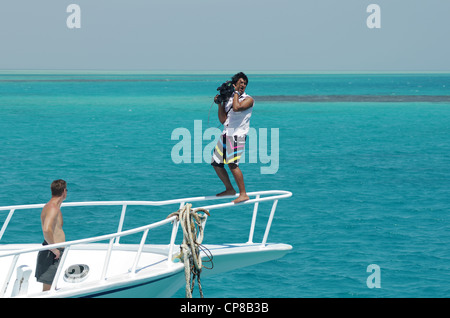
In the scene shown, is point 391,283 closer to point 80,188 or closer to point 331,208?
point 331,208

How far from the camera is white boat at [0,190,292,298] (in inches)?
319

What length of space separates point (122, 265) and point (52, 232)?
1.78 metres

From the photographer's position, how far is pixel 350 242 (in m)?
17.8

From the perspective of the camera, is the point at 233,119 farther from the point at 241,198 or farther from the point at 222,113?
the point at 241,198

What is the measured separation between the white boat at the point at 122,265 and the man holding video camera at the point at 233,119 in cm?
58

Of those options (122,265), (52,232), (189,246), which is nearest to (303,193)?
(122,265)

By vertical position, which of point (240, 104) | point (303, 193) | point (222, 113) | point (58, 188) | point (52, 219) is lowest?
point (303, 193)

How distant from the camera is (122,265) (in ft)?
31.8

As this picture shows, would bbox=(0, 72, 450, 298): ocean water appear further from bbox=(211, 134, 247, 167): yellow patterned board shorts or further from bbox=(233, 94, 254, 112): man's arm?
bbox=(211, 134, 247, 167): yellow patterned board shorts

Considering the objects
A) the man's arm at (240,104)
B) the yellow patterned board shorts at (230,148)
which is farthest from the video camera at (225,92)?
the yellow patterned board shorts at (230,148)

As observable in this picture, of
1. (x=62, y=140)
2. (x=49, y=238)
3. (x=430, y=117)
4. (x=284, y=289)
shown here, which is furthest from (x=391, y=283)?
(x=430, y=117)

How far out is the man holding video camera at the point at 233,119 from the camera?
30.9ft

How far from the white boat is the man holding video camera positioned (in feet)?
1.91

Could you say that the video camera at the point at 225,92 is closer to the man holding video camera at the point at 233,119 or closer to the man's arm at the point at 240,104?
the man holding video camera at the point at 233,119
